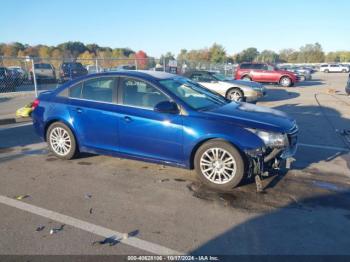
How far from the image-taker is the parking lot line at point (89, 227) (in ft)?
10.7

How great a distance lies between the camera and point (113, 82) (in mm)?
5598

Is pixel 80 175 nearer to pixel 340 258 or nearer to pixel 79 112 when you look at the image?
pixel 79 112

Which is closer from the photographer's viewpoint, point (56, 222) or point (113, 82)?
point (56, 222)

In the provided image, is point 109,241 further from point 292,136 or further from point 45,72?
point 45,72

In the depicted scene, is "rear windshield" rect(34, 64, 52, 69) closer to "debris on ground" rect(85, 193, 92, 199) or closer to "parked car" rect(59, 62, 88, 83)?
"parked car" rect(59, 62, 88, 83)

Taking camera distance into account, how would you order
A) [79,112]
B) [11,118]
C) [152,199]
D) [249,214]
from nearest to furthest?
[249,214], [152,199], [79,112], [11,118]

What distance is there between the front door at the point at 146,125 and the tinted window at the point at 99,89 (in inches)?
8.1

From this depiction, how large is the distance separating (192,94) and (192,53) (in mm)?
86657

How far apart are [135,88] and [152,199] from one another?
1.92 meters

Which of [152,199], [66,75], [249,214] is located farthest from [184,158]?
[66,75]

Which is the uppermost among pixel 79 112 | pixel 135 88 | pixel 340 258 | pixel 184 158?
pixel 135 88

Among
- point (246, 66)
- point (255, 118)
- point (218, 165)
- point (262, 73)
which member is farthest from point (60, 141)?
point (262, 73)

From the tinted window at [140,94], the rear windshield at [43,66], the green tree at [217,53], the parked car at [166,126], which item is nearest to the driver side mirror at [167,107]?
the parked car at [166,126]

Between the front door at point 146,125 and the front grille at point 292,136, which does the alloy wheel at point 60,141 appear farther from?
the front grille at point 292,136
